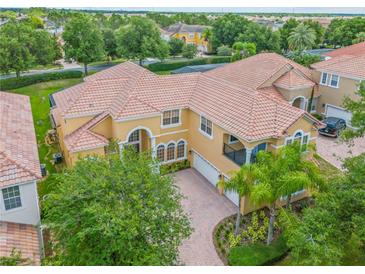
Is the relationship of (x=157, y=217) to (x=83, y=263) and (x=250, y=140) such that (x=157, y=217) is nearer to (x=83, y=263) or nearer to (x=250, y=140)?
(x=83, y=263)

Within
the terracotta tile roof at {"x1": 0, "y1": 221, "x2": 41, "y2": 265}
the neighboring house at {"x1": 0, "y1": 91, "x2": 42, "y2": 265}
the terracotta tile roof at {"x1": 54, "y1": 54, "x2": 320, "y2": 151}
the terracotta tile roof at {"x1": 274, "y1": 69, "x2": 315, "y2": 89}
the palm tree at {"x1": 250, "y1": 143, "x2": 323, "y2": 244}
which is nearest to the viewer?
the terracotta tile roof at {"x1": 0, "y1": 221, "x2": 41, "y2": 265}

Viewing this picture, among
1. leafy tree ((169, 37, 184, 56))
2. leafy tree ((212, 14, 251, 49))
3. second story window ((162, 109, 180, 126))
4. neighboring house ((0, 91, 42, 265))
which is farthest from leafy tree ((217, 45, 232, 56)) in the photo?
neighboring house ((0, 91, 42, 265))

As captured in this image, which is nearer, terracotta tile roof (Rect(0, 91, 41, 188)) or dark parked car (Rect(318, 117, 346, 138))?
terracotta tile roof (Rect(0, 91, 41, 188))

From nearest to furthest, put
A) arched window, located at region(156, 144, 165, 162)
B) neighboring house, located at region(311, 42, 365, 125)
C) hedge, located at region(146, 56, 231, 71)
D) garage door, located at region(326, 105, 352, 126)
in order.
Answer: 1. arched window, located at region(156, 144, 165, 162)
2. neighboring house, located at region(311, 42, 365, 125)
3. garage door, located at region(326, 105, 352, 126)
4. hedge, located at region(146, 56, 231, 71)

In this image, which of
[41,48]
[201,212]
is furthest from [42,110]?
[201,212]

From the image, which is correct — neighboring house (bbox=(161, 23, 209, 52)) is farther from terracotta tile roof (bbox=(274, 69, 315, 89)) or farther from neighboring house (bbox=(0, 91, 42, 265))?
neighboring house (bbox=(0, 91, 42, 265))

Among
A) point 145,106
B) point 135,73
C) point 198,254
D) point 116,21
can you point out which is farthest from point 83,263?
point 116,21

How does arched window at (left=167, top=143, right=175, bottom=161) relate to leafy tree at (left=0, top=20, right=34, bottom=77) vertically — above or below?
below

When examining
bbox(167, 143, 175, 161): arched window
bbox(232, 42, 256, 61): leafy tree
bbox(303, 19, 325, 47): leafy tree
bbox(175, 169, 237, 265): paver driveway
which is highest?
bbox(303, 19, 325, 47): leafy tree

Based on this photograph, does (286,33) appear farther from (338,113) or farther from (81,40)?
(81,40)
